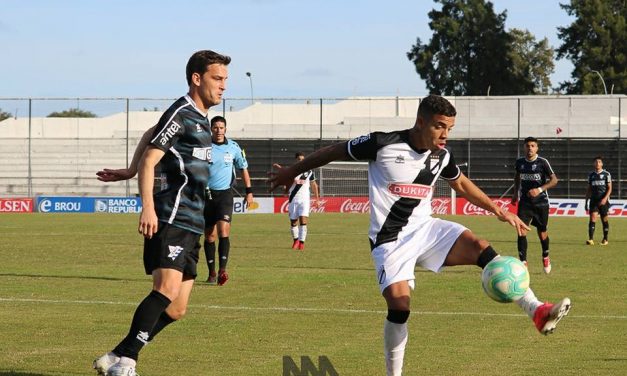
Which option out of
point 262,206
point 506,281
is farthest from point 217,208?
point 262,206

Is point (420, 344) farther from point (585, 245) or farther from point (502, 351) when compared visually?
point (585, 245)

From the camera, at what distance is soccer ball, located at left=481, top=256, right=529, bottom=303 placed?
8.17 meters

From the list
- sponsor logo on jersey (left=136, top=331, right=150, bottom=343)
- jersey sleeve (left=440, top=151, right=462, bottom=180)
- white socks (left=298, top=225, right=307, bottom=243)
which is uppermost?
jersey sleeve (left=440, top=151, right=462, bottom=180)

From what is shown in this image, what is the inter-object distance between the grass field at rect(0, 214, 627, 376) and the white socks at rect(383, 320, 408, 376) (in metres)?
0.73

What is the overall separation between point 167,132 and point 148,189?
17.9 inches

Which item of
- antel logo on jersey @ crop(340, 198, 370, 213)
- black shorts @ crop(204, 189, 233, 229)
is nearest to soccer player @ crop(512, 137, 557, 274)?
black shorts @ crop(204, 189, 233, 229)

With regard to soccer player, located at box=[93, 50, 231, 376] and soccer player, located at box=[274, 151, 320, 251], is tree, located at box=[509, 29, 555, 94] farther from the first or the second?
soccer player, located at box=[93, 50, 231, 376]

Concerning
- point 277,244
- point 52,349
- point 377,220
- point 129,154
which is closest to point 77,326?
point 52,349

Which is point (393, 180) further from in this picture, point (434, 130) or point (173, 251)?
point (173, 251)

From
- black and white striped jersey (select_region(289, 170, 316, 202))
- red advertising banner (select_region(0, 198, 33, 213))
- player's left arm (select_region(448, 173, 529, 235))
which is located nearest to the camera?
player's left arm (select_region(448, 173, 529, 235))

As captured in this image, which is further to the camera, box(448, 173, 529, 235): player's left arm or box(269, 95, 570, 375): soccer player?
box(448, 173, 529, 235): player's left arm

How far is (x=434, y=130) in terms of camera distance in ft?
→ 27.9

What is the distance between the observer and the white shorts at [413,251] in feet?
27.6

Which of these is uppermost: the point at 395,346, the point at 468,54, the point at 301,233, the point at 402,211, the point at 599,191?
the point at 468,54
